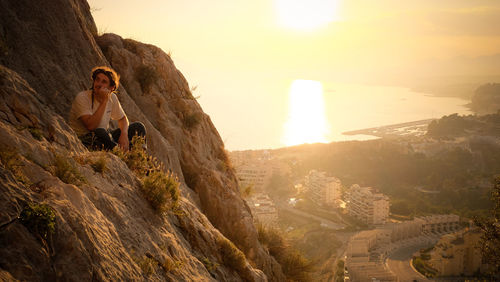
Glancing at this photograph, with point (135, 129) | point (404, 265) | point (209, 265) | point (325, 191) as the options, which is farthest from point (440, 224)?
point (135, 129)

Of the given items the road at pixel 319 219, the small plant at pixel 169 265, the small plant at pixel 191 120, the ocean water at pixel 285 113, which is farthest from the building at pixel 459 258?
the ocean water at pixel 285 113

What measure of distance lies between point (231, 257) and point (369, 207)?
27770 millimetres

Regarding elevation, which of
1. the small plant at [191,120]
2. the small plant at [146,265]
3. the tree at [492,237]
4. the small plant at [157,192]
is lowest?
the tree at [492,237]

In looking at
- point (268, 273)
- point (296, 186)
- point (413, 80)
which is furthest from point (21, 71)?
point (413, 80)

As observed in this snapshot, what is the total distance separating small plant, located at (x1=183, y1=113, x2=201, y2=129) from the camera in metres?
7.65

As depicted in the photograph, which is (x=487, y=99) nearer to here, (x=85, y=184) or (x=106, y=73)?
(x=106, y=73)

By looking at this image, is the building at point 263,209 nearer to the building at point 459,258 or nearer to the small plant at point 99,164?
the building at point 459,258

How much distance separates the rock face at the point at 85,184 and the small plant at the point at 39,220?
0.03 metres

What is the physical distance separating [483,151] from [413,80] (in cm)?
15209

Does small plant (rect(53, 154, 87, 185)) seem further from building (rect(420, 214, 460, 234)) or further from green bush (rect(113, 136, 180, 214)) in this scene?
building (rect(420, 214, 460, 234))

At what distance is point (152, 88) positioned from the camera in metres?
7.29

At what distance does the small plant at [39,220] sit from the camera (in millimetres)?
1987

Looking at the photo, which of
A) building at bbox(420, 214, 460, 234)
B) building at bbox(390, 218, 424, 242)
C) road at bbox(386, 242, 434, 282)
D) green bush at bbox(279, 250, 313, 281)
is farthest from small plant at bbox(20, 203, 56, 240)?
building at bbox(420, 214, 460, 234)

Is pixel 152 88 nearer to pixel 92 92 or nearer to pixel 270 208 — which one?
pixel 92 92
